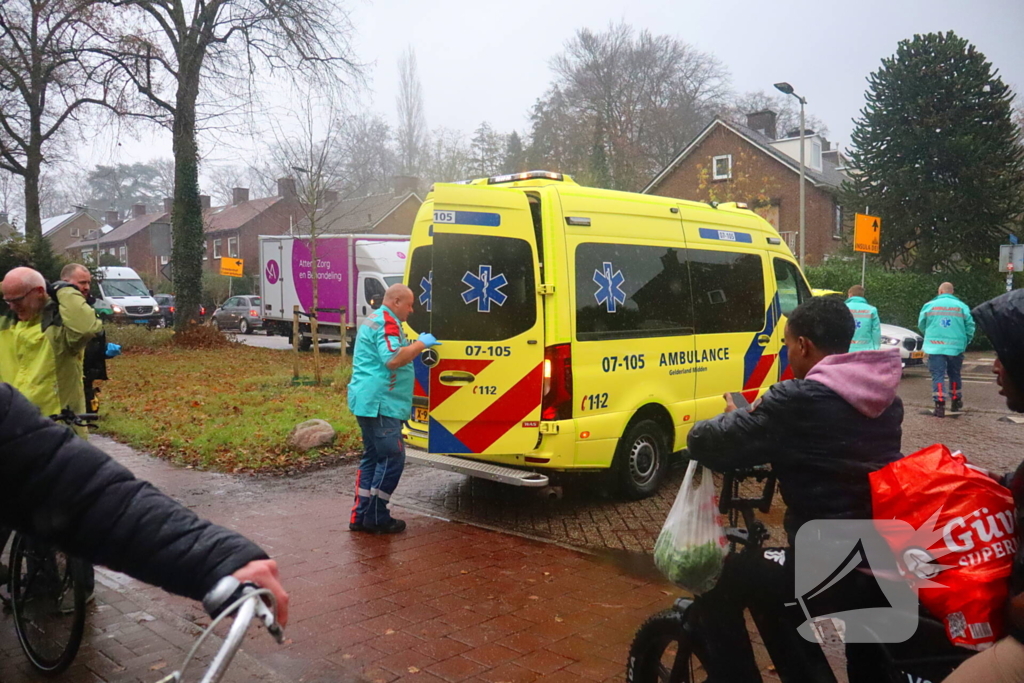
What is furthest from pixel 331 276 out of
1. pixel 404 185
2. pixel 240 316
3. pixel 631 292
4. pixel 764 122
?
pixel 404 185

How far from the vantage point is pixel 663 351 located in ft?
22.9

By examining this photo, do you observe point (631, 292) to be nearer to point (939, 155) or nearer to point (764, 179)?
point (939, 155)

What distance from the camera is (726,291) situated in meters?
7.75

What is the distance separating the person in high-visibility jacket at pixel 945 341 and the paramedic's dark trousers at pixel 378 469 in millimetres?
8614

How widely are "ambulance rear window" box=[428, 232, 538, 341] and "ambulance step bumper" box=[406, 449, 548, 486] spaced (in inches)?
40.5

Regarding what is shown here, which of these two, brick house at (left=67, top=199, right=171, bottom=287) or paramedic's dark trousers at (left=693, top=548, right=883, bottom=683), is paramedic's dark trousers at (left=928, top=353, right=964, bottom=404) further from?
brick house at (left=67, top=199, right=171, bottom=287)

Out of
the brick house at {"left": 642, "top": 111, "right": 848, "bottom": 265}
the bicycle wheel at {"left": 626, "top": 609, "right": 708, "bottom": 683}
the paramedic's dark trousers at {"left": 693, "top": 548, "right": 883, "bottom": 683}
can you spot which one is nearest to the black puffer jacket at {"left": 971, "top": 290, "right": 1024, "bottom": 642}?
the paramedic's dark trousers at {"left": 693, "top": 548, "right": 883, "bottom": 683}

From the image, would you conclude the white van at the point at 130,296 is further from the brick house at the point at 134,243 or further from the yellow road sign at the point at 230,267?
the brick house at the point at 134,243

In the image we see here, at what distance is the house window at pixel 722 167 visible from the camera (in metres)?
36.6

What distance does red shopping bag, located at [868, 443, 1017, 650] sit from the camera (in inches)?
76.4

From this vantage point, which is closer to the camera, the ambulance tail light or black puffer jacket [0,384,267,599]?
black puffer jacket [0,384,267,599]

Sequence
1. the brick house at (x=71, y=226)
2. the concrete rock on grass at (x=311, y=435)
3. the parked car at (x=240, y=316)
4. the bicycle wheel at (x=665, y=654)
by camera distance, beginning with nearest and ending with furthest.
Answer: the bicycle wheel at (x=665, y=654)
the concrete rock on grass at (x=311, y=435)
the parked car at (x=240, y=316)
the brick house at (x=71, y=226)

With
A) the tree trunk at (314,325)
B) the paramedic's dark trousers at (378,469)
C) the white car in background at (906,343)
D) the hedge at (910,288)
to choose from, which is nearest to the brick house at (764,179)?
the hedge at (910,288)

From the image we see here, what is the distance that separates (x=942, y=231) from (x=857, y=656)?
88.7 feet
